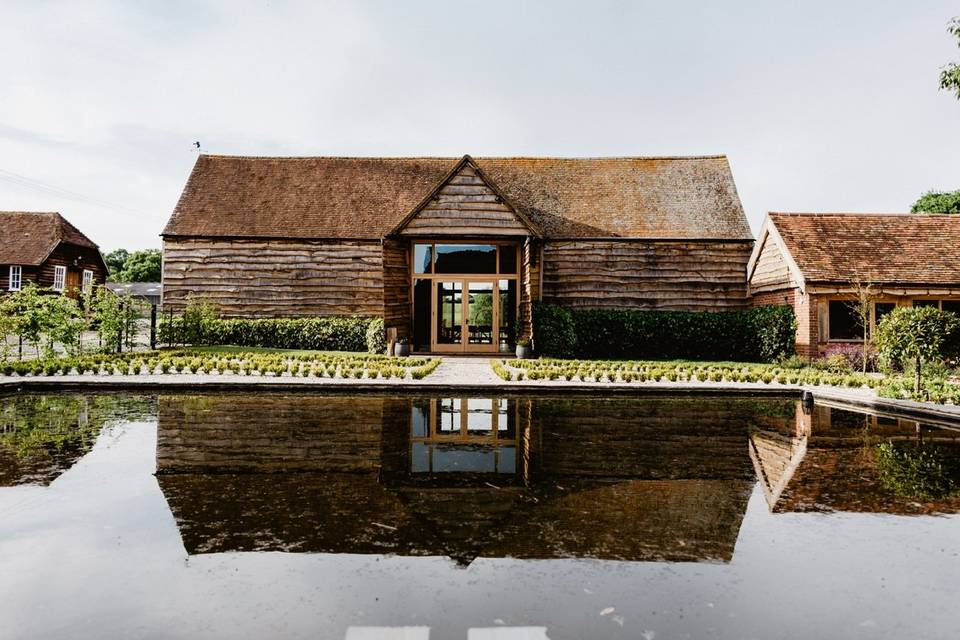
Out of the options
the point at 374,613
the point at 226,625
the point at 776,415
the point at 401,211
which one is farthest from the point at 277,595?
the point at 401,211

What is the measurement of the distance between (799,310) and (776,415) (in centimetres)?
1104

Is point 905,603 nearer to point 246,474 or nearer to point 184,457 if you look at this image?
point 246,474

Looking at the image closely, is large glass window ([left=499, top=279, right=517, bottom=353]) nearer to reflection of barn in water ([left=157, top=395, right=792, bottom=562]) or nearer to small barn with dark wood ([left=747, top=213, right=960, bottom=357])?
small barn with dark wood ([left=747, top=213, right=960, bottom=357])

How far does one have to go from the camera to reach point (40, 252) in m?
38.2

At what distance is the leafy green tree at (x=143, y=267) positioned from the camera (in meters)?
90.4

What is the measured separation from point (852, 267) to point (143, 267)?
313ft

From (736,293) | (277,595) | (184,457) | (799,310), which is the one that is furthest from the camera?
(736,293)

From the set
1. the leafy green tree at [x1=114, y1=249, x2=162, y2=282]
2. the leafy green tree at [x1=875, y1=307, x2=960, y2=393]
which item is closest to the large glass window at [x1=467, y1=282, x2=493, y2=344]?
the leafy green tree at [x1=875, y1=307, x2=960, y2=393]

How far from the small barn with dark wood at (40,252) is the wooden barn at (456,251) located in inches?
783

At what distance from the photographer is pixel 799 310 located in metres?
19.5

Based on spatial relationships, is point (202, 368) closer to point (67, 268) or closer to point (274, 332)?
point (274, 332)

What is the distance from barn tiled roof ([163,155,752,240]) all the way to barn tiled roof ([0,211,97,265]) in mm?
20833

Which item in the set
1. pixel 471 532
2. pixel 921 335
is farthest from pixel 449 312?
pixel 471 532

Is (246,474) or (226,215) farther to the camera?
(226,215)
